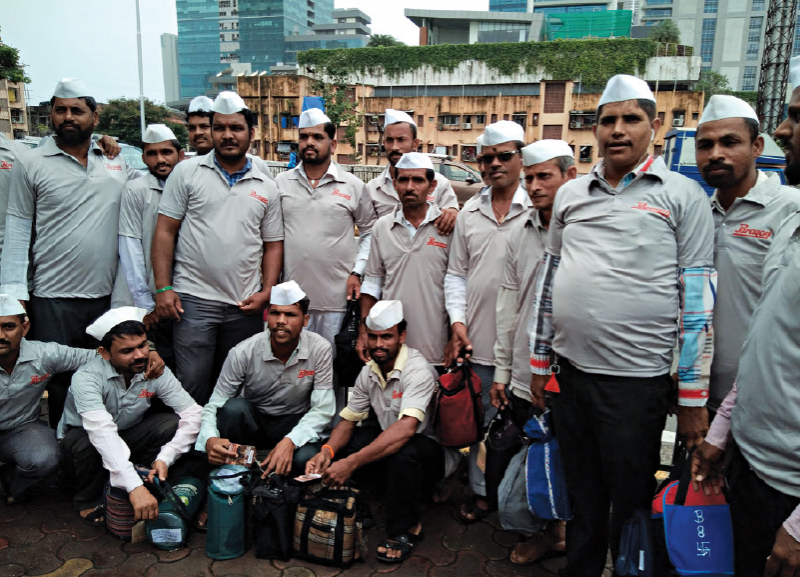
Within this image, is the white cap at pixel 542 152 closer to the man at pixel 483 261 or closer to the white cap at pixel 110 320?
the man at pixel 483 261

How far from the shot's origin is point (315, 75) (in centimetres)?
5197

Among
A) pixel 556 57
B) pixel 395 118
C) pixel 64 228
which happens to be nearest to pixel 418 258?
pixel 395 118

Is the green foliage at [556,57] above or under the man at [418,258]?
above

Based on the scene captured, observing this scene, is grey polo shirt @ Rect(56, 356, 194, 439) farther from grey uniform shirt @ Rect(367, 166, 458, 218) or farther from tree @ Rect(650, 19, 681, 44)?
tree @ Rect(650, 19, 681, 44)

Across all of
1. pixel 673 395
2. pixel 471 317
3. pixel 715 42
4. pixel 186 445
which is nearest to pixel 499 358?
pixel 471 317

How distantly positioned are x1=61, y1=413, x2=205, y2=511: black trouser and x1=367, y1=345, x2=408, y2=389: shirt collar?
1257mm

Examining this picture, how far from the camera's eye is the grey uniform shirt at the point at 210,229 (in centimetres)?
380

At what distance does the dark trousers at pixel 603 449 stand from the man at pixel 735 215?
26cm

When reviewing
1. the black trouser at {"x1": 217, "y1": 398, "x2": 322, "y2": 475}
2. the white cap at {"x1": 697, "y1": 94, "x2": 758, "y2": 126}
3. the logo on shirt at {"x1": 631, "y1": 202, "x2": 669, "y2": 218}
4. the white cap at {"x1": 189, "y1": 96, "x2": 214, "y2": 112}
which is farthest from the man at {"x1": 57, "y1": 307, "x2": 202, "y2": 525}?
the white cap at {"x1": 697, "y1": 94, "x2": 758, "y2": 126}

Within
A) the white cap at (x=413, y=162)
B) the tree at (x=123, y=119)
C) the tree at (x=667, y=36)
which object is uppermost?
the tree at (x=667, y=36)

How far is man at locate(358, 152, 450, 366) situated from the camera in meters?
A: 3.72

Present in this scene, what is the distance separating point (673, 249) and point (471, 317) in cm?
143

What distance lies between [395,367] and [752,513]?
1.99m

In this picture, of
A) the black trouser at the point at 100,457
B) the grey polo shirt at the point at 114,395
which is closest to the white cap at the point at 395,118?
the grey polo shirt at the point at 114,395
